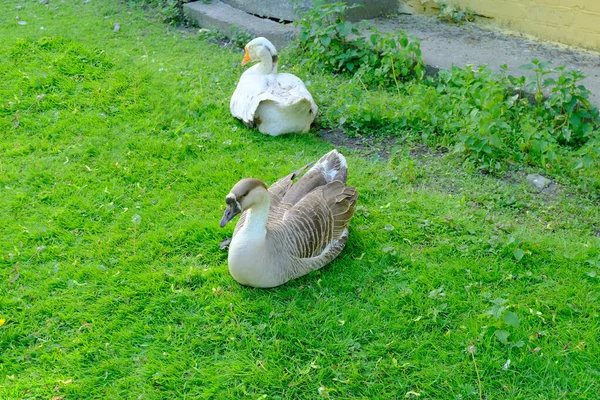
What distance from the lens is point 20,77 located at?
606 cm

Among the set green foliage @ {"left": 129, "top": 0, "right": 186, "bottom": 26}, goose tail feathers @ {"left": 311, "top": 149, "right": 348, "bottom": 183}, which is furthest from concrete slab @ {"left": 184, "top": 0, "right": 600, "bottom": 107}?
goose tail feathers @ {"left": 311, "top": 149, "right": 348, "bottom": 183}

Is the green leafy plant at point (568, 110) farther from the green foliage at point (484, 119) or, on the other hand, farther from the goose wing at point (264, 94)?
the goose wing at point (264, 94)

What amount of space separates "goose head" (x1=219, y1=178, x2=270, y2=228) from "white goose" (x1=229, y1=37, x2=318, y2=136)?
1.82 meters

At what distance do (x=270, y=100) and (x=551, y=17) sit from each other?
3514 mm

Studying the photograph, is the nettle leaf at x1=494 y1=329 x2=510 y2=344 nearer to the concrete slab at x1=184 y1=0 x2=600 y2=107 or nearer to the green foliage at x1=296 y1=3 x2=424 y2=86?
the concrete slab at x1=184 y1=0 x2=600 y2=107

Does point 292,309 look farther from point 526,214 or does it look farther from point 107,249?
point 526,214

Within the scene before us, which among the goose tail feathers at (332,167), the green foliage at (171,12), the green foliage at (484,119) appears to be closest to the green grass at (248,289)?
the green foliage at (484,119)

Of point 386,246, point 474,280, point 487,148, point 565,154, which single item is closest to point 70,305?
point 386,246

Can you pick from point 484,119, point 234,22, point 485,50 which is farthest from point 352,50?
point 484,119

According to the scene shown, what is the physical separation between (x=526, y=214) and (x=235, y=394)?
8.15ft

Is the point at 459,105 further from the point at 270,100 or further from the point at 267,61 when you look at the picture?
the point at 267,61

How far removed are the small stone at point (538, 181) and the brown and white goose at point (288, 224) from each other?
156 cm

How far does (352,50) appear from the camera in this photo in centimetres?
626

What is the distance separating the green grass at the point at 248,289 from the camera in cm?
299
